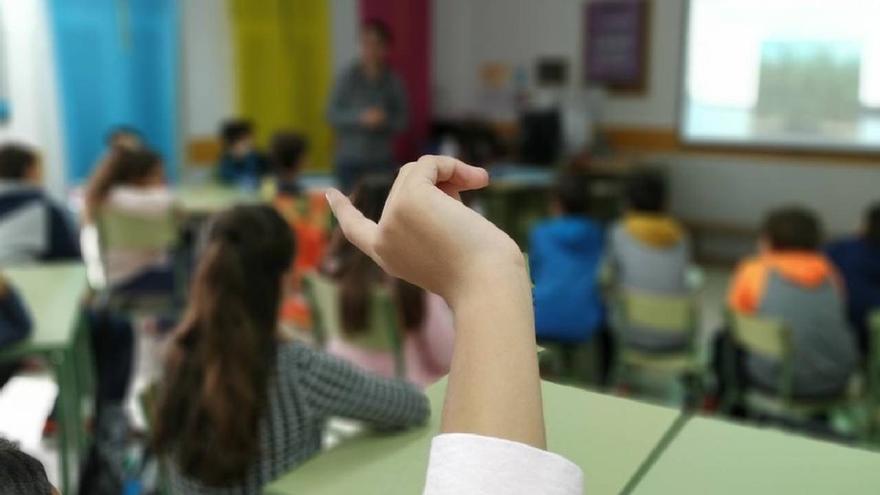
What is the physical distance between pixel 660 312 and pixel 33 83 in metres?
4.11

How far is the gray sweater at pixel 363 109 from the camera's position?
4.79 m

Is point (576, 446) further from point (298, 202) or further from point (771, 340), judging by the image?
point (298, 202)

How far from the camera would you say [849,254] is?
309 cm

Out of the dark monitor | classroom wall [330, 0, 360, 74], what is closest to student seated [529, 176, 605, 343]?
the dark monitor

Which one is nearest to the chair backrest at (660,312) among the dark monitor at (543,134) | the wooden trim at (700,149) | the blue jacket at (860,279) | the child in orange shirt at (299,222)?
the blue jacket at (860,279)

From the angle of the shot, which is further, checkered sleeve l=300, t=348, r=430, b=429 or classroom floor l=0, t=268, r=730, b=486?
classroom floor l=0, t=268, r=730, b=486

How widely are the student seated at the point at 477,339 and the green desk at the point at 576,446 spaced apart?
0.06m

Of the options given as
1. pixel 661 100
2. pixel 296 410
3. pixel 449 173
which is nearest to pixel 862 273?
pixel 296 410

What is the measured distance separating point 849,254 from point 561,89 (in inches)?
157

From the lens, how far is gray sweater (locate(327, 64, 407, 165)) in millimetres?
4789

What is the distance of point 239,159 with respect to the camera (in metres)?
5.15

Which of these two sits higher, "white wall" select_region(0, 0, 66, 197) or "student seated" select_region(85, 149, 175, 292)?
"white wall" select_region(0, 0, 66, 197)

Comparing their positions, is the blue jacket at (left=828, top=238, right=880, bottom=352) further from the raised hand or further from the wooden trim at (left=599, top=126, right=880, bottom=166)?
the raised hand

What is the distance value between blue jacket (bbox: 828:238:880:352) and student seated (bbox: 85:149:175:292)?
9.64ft
